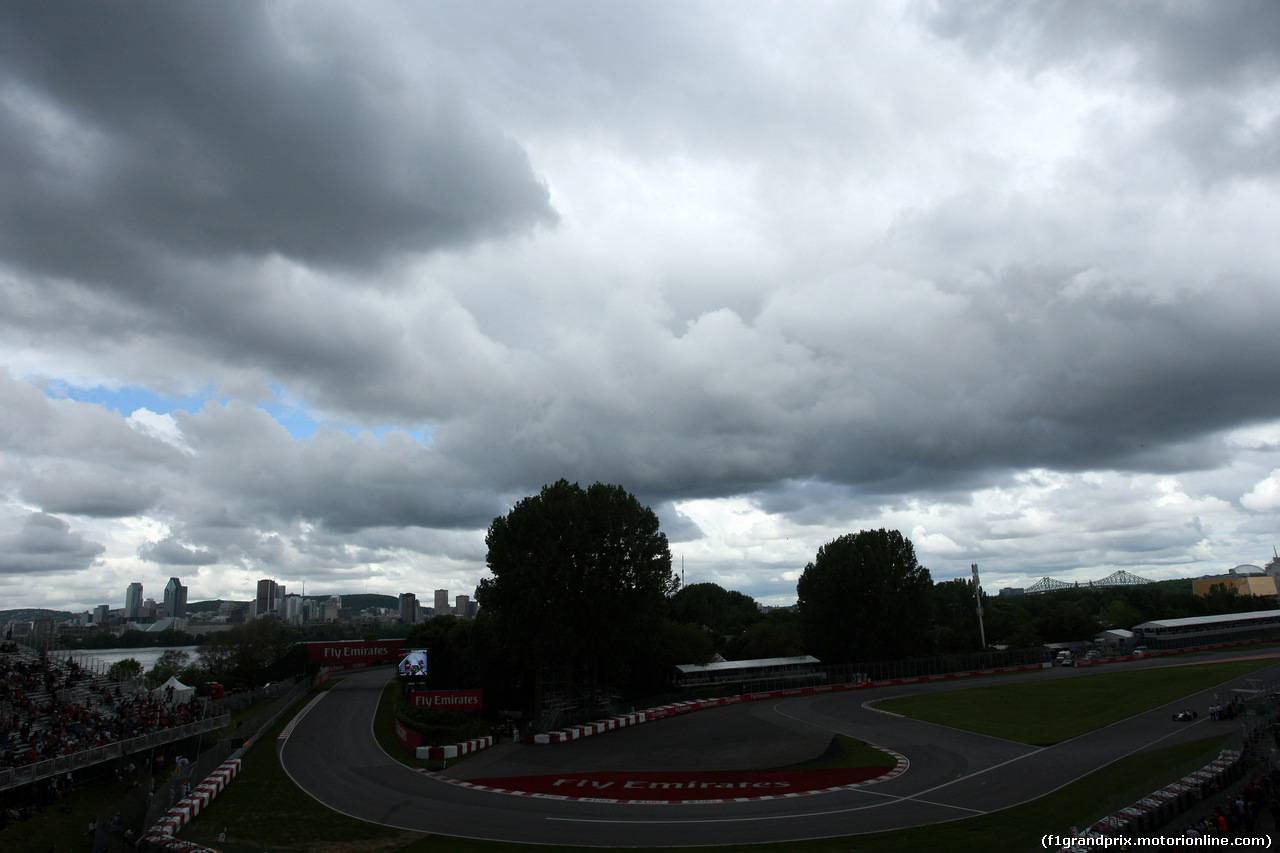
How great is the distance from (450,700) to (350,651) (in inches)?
1694

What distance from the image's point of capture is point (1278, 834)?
22.0 meters

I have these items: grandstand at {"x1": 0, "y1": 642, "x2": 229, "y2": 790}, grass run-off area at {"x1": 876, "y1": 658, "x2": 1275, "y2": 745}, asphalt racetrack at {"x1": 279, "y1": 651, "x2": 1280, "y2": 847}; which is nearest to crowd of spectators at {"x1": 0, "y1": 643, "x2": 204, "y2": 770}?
grandstand at {"x1": 0, "y1": 642, "x2": 229, "y2": 790}

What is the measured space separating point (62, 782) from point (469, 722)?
21781 millimetres

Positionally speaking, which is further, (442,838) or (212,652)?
(212,652)

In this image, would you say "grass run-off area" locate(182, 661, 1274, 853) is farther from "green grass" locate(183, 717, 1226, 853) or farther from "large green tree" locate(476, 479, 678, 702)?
"large green tree" locate(476, 479, 678, 702)

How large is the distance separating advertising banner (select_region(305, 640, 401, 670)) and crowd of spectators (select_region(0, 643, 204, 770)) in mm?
31907

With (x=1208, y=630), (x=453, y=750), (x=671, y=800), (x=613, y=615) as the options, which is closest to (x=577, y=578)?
(x=613, y=615)

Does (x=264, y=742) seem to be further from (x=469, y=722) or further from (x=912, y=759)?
(x=912, y=759)

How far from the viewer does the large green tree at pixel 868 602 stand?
3590 inches

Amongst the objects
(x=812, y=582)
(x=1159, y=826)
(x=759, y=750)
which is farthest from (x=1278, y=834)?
(x=812, y=582)

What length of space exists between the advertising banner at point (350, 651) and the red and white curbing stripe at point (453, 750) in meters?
51.6

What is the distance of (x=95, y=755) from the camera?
33.9 m

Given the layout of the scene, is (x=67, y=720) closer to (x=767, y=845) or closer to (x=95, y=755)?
(x=95, y=755)

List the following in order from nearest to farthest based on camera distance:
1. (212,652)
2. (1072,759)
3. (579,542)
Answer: (1072,759) → (579,542) → (212,652)
